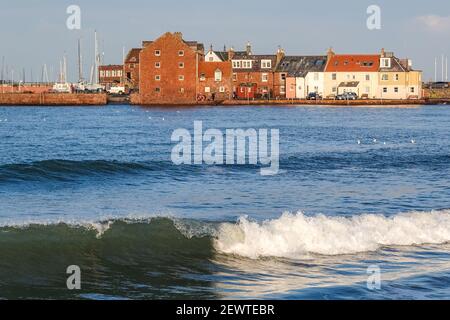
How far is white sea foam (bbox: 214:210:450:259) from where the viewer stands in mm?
20156

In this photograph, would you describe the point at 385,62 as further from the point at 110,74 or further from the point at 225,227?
the point at 225,227

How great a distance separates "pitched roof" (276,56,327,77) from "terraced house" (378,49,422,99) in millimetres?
9350

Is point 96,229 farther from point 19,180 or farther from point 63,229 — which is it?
point 19,180

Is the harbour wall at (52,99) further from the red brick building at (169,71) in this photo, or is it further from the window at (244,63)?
the window at (244,63)

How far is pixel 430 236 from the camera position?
22.0 metres

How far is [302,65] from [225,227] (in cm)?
11853

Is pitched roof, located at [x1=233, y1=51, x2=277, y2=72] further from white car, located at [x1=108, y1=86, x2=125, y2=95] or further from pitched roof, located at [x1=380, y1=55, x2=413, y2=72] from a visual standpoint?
white car, located at [x1=108, y1=86, x2=125, y2=95]

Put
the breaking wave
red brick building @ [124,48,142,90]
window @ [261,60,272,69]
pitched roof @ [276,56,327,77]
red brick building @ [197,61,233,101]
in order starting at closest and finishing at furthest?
the breaking wave, red brick building @ [197,61,233,101], pitched roof @ [276,56,327,77], window @ [261,60,272,69], red brick building @ [124,48,142,90]

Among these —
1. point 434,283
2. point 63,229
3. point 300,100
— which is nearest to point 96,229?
point 63,229

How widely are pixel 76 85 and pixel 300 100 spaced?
174ft

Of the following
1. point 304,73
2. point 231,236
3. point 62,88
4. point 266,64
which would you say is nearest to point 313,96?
point 304,73

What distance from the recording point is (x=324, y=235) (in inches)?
829

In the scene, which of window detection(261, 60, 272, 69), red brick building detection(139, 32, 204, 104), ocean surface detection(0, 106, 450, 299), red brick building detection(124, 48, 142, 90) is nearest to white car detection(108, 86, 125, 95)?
red brick building detection(124, 48, 142, 90)

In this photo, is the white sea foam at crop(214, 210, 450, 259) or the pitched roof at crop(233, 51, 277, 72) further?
the pitched roof at crop(233, 51, 277, 72)
